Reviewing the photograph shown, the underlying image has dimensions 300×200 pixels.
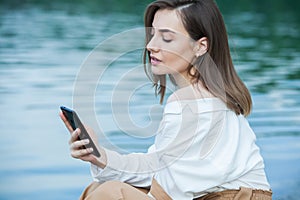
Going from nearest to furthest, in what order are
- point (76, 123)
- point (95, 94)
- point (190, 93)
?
point (76, 123), point (190, 93), point (95, 94)

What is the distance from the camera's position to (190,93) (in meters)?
2.28

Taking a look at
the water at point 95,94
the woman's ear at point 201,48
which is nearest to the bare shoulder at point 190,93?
the woman's ear at point 201,48

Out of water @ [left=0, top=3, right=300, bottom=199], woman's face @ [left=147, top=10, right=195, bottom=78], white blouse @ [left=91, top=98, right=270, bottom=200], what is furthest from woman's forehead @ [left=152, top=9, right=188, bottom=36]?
water @ [left=0, top=3, right=300, bottom=199]

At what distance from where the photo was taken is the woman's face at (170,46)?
2344mm

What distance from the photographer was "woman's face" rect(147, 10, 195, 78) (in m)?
2.34

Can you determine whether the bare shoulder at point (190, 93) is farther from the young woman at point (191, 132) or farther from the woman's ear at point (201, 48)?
the woman's ear at point (201, 48)

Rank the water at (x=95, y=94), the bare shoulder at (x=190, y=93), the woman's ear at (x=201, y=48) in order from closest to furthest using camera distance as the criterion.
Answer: the bare shoulder at (x=190, y=93) → the woman's ear at (x=201, y=48) → the water at (x=95, y=94)

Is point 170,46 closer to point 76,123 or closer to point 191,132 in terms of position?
point 191,132

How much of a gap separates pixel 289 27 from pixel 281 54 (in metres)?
2.61

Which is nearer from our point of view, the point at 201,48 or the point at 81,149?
the point at 81,149

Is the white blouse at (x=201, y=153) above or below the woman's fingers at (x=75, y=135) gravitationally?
below

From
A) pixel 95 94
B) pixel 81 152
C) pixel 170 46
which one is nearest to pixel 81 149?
pixel 81 152

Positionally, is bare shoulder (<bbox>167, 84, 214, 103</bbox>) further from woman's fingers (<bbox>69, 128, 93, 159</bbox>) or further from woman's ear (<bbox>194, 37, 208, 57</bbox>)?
woman's fingers (<bbox>69, 128, 93, 159</bbox>)

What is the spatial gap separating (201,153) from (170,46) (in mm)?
345
